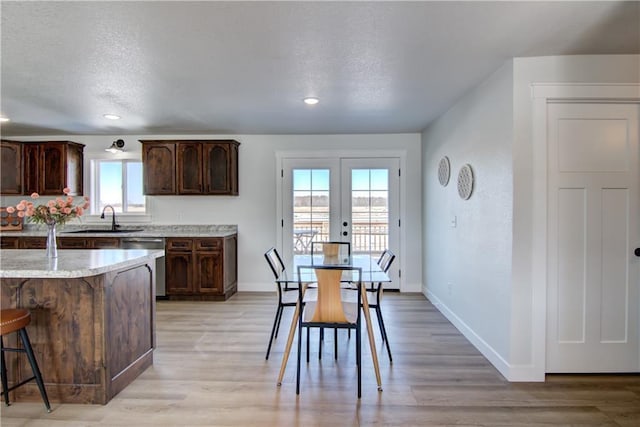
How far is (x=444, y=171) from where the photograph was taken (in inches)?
161

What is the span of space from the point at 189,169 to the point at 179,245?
1073 millimetres

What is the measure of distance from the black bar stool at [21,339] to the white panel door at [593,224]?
336 centimetres

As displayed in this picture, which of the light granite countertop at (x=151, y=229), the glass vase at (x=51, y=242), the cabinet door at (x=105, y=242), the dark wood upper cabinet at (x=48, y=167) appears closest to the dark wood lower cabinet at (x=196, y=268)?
the light granite countertop at (x=151, y=229)

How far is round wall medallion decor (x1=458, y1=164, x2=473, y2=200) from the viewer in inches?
130

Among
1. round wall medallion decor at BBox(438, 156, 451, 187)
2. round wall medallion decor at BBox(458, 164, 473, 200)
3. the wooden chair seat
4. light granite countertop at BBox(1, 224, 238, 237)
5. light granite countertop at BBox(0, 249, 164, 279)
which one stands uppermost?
round wall medallion decor at BBox(438, 156, 451, 187)

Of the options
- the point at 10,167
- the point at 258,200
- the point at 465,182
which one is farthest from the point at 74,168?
the point at 465,182

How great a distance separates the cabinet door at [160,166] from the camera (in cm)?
500

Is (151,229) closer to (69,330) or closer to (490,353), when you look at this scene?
(69,330)

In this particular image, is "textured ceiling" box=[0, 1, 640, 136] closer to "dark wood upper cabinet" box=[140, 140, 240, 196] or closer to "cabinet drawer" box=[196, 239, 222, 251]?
"dark wood upper cabinet" box=[140, 140, 240, 196]

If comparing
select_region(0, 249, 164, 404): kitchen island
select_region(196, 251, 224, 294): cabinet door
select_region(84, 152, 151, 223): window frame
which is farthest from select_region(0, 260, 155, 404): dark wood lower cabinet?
select_region(84, 152, 151, 223): window frame

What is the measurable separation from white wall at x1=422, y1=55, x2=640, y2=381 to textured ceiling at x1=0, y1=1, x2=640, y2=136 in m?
0.14

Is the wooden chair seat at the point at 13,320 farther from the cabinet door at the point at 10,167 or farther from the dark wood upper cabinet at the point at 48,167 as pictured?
the cabinet door at the point at 10,167

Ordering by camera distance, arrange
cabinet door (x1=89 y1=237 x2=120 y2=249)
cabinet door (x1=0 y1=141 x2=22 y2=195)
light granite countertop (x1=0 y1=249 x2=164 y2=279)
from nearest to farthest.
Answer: light granite countertop (x1=0 y1=249 x2=164 y2=279) < cabinet door (x1=89 y1=237 x2=120 y2=249) < cabinet door (x1=0 y1=141 x2=22 y2=195)

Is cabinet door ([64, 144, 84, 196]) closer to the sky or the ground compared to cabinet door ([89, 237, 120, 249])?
closer to the sky
